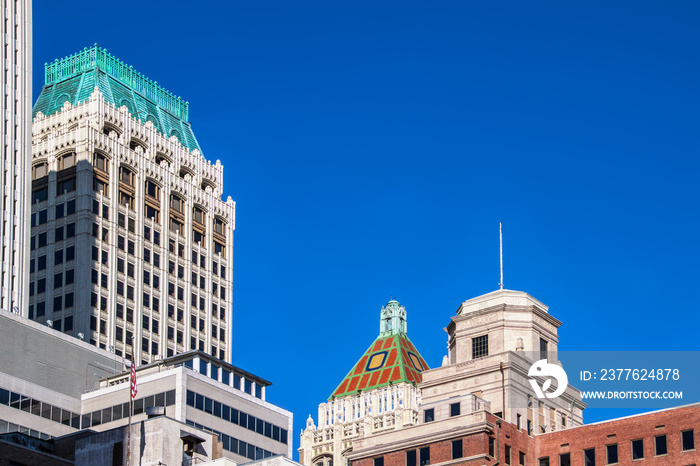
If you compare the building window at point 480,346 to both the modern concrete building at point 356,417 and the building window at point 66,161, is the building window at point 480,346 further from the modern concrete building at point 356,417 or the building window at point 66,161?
the building window at point 66,161

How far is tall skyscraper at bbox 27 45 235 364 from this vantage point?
Answer: 173 metres

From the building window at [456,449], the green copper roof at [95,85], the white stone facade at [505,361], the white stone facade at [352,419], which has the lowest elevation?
the building window at [456,449]

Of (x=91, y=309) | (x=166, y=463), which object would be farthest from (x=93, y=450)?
(x=91, y=309)

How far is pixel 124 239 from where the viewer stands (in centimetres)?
18012

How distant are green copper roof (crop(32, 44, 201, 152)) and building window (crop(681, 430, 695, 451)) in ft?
372

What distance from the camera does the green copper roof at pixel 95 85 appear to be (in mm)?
191250

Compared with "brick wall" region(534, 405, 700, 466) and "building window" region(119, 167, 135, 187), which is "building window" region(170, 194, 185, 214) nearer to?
"building window" region(119, 167, 135, 187)

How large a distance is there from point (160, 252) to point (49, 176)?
52.8ft

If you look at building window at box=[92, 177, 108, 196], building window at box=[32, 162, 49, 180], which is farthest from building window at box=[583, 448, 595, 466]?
building window at box=[32, 162, 49, 180]

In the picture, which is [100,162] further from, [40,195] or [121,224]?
[40,195]

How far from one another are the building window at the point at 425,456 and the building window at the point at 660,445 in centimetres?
1412

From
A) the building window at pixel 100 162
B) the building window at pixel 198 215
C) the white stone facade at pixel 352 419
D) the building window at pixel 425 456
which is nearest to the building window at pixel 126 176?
the building window at pixel 100 162

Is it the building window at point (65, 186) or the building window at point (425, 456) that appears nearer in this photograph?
the building window at point (425, 456)

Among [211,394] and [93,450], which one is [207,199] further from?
[93,450]
